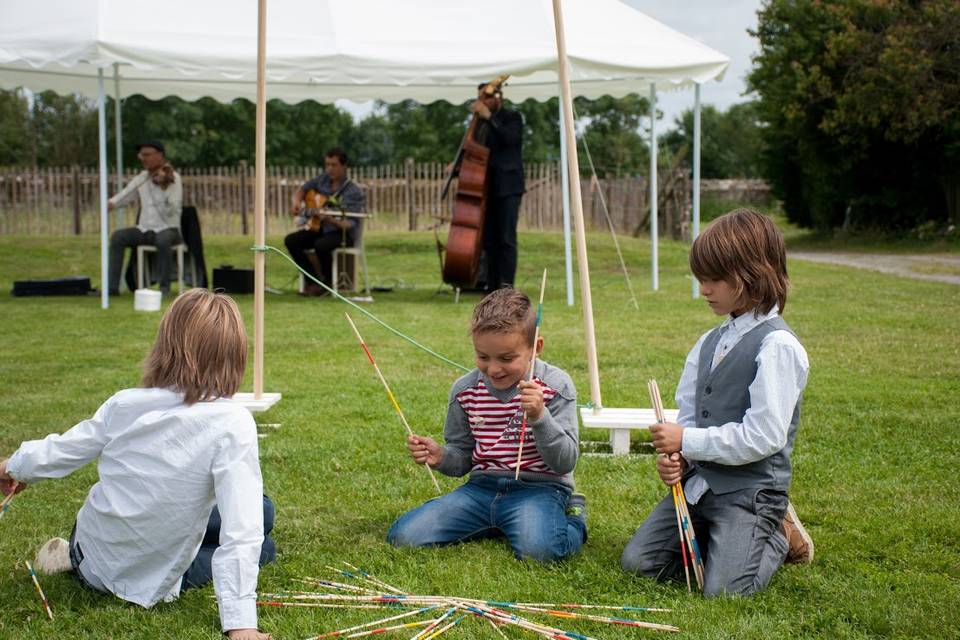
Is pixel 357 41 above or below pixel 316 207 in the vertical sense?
above

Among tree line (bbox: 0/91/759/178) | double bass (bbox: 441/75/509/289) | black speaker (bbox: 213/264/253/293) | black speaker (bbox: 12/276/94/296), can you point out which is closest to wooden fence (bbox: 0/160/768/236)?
black speaker (bbox: 213/264/253/293)

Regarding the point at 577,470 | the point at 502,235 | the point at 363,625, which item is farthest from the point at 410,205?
the point at 363,625

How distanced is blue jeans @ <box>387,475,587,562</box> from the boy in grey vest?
0.85ft

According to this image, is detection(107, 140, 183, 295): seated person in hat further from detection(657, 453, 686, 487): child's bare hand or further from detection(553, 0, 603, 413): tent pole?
detection(657, 453, 686, 487): child's bare hand

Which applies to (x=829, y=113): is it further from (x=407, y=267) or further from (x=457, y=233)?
(x=457, y=233)

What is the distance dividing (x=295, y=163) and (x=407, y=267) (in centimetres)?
3068

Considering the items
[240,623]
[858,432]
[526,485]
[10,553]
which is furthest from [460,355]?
[240,623]

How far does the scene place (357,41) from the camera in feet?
35.1

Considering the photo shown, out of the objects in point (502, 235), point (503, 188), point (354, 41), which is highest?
point (354, 41)

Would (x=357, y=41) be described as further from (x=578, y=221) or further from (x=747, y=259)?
(x=747, y=259)

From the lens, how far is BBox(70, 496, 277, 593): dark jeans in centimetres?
323

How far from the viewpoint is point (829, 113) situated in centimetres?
2342

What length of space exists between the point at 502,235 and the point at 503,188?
58 centimetres

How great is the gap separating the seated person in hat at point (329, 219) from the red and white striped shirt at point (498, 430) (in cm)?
881
